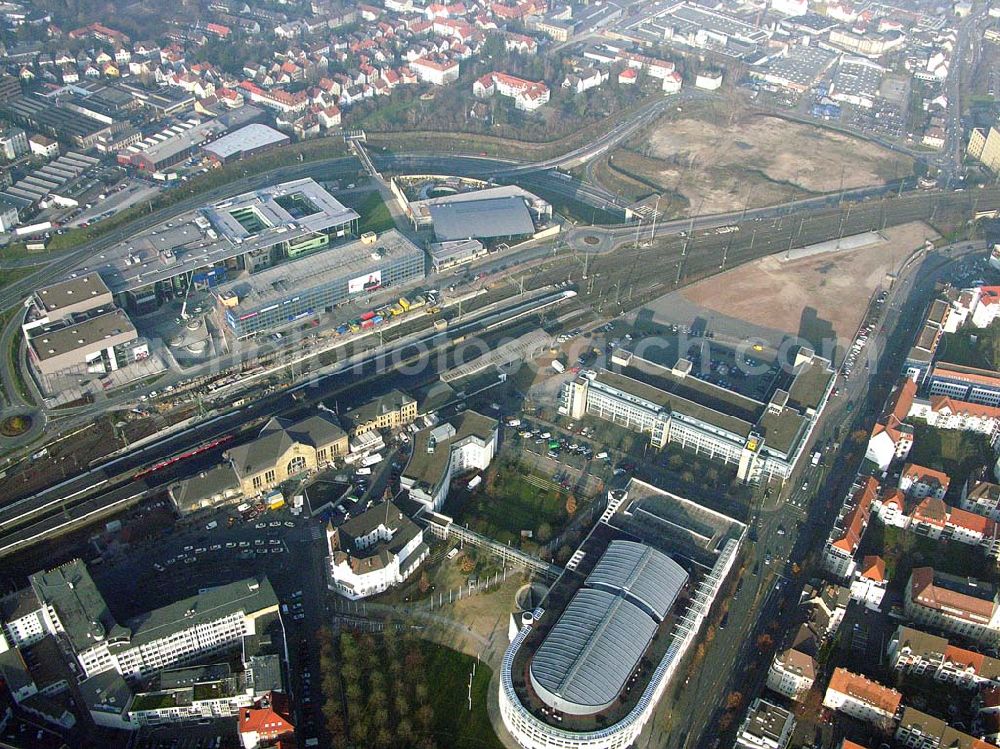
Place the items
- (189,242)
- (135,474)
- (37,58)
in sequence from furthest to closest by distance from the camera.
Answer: (37,58)
(189,242)
(135,474)

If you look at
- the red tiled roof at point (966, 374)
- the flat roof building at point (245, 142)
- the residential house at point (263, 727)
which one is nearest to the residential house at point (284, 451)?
the residential house at point (263, 727)

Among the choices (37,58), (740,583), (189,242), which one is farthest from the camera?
(37,58)

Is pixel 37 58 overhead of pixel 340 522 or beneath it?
overhead

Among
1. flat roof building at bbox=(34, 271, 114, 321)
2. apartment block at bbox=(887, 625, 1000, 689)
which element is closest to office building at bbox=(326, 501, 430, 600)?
apartment block at bbox=(887, 625, 1000, 689)

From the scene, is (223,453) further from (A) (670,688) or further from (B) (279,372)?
(A) (670,688)

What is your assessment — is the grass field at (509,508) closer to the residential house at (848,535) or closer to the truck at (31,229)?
the residential house at (848,535)

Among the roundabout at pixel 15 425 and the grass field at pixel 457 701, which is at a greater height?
the roundabout at pixel 15 425

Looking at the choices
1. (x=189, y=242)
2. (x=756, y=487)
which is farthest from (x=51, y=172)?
(x=756, y=487)
